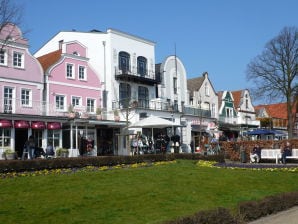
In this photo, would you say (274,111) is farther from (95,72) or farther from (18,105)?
(18,105)

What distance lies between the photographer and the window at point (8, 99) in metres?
32.9

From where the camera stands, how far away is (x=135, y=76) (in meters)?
44.5

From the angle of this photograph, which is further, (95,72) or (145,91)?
(145,91)

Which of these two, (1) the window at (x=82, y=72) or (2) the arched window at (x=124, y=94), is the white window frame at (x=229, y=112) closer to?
(2) the arched window at (x=124, y=94)

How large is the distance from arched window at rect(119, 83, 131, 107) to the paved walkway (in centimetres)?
3309

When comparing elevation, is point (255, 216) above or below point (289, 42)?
below

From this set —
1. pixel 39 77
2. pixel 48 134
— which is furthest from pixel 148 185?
pixel 39 77

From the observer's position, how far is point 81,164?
2228cm

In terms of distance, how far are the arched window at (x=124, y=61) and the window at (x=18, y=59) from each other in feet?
38.1

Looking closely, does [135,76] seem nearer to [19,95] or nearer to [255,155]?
[19,95]

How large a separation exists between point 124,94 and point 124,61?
11.3 feet

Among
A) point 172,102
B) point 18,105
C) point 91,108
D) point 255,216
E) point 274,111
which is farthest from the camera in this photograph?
point 274,111

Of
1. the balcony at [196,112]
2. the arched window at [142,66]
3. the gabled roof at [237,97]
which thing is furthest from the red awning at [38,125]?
the gabled roof at [237,97]

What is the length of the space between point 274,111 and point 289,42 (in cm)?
4503
